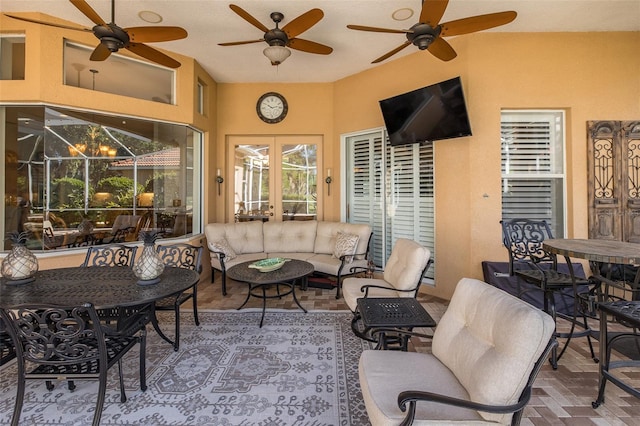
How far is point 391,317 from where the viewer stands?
2.08 metres

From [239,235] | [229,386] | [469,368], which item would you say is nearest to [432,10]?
[469,368]

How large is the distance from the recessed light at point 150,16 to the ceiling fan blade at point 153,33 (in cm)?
85

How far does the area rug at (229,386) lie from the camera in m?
1.89

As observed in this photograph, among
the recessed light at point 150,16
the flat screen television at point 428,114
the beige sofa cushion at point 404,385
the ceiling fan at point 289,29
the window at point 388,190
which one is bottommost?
the beige sofa cushion at point 404,385

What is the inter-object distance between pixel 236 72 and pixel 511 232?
4845mm

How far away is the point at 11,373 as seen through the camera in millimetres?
2365

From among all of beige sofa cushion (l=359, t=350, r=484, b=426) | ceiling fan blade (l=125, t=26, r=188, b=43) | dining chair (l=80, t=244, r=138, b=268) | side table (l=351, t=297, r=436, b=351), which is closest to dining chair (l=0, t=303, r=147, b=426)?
dining chair (l=80, t=244, r=138, b=268)

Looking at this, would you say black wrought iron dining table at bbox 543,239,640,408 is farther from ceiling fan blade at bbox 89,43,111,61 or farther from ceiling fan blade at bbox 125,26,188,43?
ceiling fan blade at bbox 89,43,111,61

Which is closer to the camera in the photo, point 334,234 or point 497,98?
point 497,98

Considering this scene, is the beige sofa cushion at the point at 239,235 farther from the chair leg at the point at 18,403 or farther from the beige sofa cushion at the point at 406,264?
the chair leg at the point at 18,403

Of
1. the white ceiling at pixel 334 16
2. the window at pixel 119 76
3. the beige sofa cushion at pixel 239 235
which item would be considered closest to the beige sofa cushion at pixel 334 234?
the beige sofa cushion at pixel 239 235

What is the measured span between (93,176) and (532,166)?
249 inches

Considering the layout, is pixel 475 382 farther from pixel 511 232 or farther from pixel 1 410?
pixel 1 410

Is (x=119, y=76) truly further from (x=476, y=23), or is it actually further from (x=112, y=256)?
(x=476, y=23)
